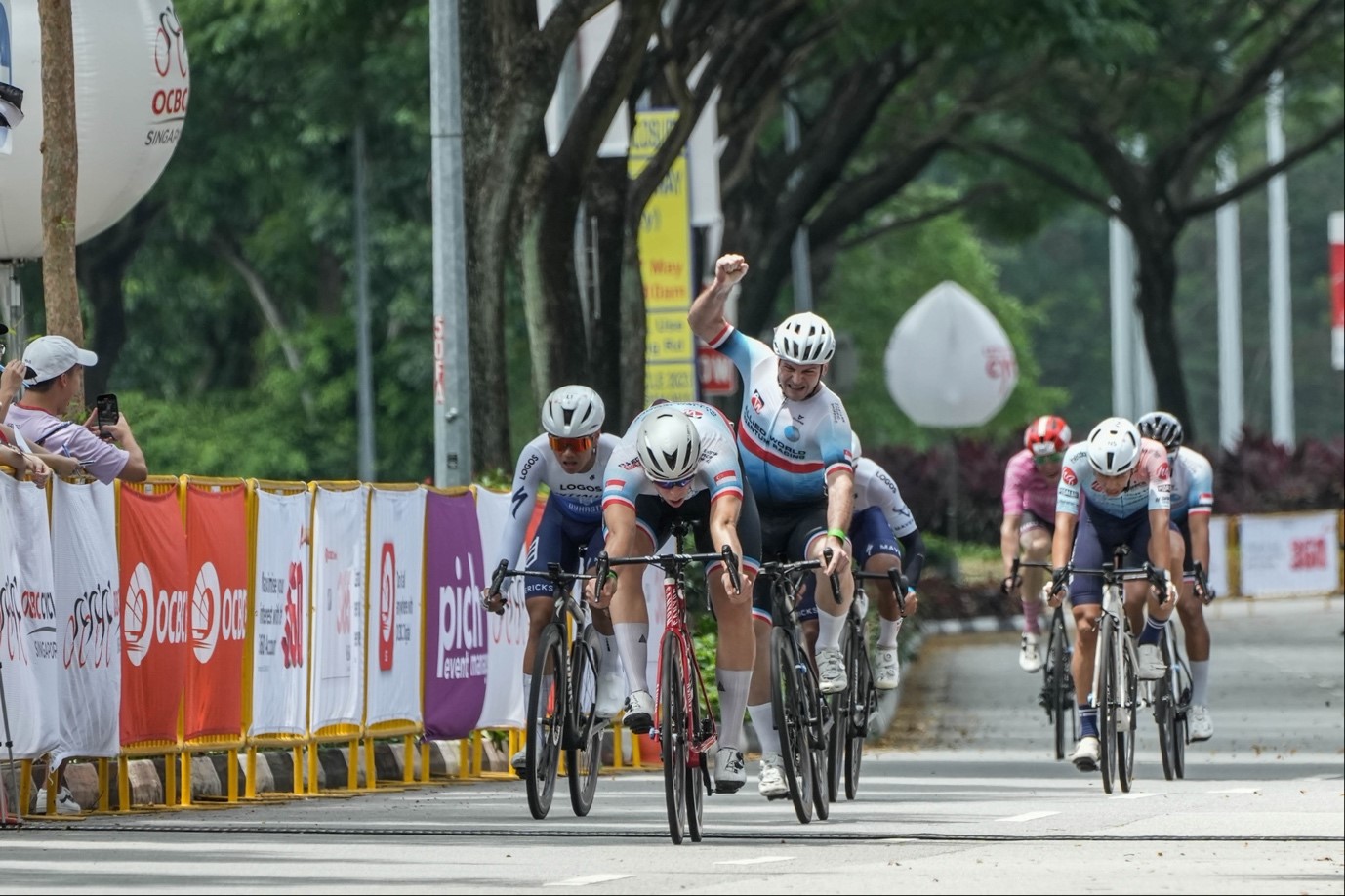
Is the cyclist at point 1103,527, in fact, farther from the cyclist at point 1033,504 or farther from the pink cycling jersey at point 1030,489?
the pink cycling jersey at point 1030,489

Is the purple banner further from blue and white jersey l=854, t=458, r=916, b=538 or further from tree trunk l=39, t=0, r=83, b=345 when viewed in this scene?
blue and white jersey l=854, t=458, r=916, b=538

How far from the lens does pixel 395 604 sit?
16.0m

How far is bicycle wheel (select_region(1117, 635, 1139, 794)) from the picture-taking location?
49.5 ft

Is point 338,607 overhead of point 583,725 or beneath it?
overhead

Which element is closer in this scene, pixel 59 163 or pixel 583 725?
pixel 583 725

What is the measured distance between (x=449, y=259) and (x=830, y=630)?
21.0ft

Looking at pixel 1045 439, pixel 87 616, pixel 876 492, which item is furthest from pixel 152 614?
pixel 1045 439

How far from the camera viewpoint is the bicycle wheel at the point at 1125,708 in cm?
1509

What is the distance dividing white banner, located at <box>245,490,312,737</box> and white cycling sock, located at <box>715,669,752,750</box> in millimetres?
3295

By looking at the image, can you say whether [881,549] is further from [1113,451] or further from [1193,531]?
[1193,531]

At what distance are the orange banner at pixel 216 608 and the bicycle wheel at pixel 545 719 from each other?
208 cm

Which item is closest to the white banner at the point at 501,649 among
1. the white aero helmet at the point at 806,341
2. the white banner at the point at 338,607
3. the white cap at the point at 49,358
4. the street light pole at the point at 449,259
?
the white banner at the point at 338,607

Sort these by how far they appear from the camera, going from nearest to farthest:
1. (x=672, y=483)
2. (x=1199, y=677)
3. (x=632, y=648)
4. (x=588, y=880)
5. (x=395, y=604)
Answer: (x=588, y=880) → (x=672, y=483) → (x=632, y=648) → (x=395, y=604) → (x=1199, y=677)

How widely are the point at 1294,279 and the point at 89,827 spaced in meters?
86.4
